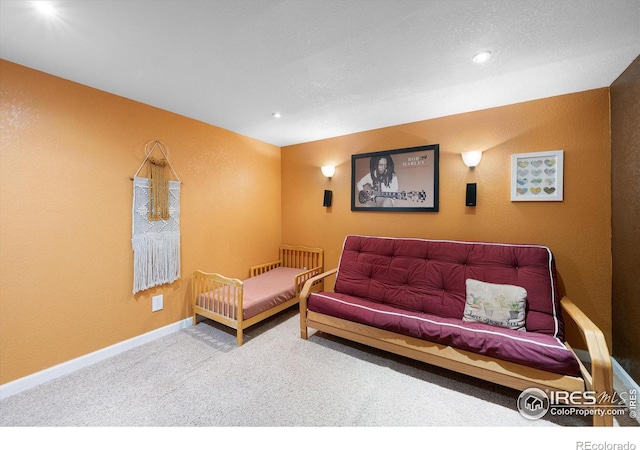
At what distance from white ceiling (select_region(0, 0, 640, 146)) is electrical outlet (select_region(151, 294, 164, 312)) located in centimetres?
191

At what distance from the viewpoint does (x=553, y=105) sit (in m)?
2.23

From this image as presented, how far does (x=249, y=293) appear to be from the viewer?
2.81 meters

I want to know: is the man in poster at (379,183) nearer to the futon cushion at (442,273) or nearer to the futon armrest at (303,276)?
the futon cushion at (442,273)

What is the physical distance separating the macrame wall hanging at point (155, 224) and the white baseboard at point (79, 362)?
487 millimetres

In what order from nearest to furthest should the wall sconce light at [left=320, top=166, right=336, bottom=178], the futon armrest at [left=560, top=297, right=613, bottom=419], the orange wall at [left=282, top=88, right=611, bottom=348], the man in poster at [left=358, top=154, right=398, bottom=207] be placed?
the futon armrest at [left=560, top=297, right=613, bottom=419] → the orange wall at [left=282, top=88, right=611, bottom=348] → the man in poster at [left=358, top=154, right=398, bottom=207] → the wall sconce light at [left=320, top=166, right=336, bottom=178]

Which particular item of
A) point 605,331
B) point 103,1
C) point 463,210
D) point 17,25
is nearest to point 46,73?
point 17,25

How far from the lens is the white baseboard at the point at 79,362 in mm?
1783

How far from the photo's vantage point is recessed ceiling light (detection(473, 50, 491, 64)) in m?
1.65

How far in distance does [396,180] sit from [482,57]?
144 cm

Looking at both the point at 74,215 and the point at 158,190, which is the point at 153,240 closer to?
the point at 158,190

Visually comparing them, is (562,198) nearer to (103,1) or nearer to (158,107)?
(103,1)

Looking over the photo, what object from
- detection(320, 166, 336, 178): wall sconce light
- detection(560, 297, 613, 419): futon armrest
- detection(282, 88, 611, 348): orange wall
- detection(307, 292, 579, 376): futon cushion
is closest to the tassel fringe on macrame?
detection(307, 292, 579, 376): futon cushion

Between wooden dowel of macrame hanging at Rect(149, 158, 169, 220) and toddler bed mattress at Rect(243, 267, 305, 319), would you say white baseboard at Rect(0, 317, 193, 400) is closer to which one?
toddler bed mattress at Rect(243, 267, 305, 319)

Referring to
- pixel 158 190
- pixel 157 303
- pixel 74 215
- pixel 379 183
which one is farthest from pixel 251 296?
pixel 379 183
